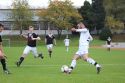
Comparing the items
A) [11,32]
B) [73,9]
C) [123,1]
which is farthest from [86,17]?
[11,32]

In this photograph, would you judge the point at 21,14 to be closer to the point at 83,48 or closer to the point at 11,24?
the point at 11,24

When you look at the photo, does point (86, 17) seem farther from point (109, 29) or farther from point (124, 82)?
point (124, 82)

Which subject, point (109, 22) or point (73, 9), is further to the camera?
point (73, 9)

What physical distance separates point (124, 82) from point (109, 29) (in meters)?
67.0

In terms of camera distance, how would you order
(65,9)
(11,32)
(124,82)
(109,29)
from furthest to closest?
(11,32)
(65,9)
(109,29)
(124,82)

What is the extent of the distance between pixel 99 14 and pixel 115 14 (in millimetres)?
3817

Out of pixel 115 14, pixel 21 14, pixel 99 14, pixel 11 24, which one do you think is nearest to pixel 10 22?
pixel 11 24

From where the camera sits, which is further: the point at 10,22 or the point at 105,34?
the point at 10,22

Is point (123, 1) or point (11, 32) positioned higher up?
point (123, 1)

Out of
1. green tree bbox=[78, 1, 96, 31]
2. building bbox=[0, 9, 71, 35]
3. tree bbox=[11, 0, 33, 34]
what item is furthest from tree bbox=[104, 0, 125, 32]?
tree bbox=[11, 0, 33, 34]

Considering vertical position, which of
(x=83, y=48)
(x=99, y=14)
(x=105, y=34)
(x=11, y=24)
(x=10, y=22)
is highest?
(x=83, y=48)

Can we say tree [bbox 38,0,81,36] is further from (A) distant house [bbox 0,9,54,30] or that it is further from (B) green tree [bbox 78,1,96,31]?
(A) distant house [bbox 0,9,54,30]

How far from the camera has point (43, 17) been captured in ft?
297

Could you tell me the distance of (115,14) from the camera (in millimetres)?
85625
